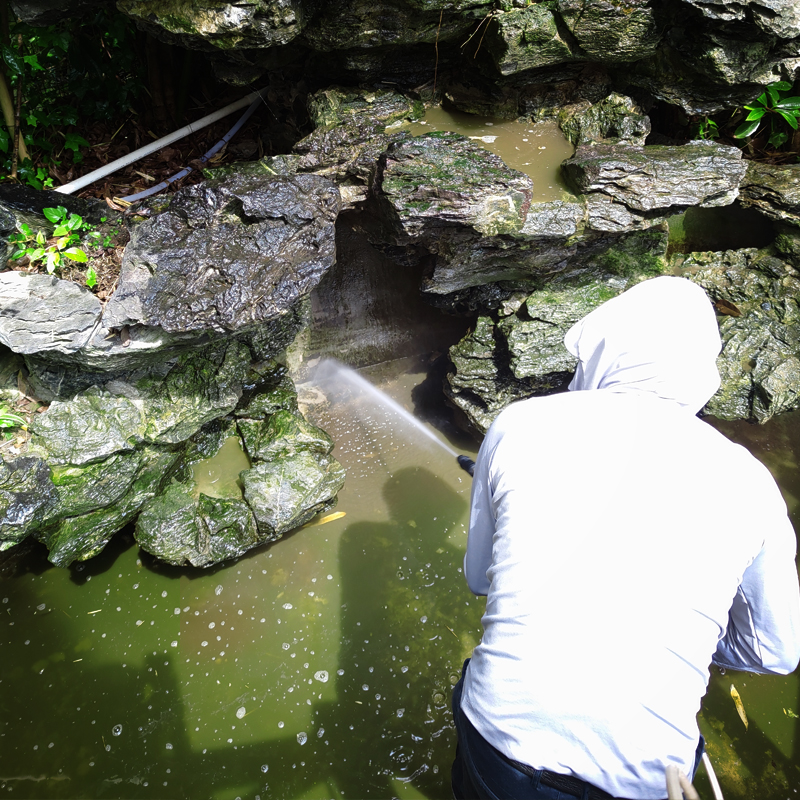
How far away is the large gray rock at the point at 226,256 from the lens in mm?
2701

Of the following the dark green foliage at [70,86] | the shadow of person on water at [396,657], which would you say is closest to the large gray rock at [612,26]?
the dark green foliage at [70,86]

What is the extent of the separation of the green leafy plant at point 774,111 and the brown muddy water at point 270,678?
2.62 metres

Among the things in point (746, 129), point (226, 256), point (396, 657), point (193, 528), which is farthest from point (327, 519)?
point (746, 129)

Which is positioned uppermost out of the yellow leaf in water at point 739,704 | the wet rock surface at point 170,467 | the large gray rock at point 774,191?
the large gray rock at point 774,191

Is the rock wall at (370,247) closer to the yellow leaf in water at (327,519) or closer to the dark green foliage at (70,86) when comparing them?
the yellow leaf in water at (327,519)

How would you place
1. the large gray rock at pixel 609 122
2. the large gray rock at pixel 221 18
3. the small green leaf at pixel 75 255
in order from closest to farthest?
the large gray rock at pixel 221 18
the small green leaf at pixel 75 255
the large gray rock at pixel 609 122

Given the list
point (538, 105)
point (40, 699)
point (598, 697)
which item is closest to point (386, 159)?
point (538, 105)

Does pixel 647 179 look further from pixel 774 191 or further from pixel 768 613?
pixel 768 613

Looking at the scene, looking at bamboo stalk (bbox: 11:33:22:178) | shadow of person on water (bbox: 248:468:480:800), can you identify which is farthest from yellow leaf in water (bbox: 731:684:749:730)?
bamboo stalk (bbox: 11:33:22:178)

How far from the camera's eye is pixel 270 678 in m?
3.13

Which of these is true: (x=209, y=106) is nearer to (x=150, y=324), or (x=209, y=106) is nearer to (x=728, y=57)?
(x=150, y=324)

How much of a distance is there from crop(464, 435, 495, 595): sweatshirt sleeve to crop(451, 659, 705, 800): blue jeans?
0.33 metres

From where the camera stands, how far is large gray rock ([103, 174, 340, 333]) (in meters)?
2.70

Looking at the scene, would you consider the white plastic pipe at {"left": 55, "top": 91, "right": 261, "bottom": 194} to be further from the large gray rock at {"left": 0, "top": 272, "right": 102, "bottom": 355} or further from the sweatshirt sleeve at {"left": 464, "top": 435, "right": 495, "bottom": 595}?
the sweatshirt sleeve at {"left": 464, "top": 435, "right": 495, "bottom": 595}
